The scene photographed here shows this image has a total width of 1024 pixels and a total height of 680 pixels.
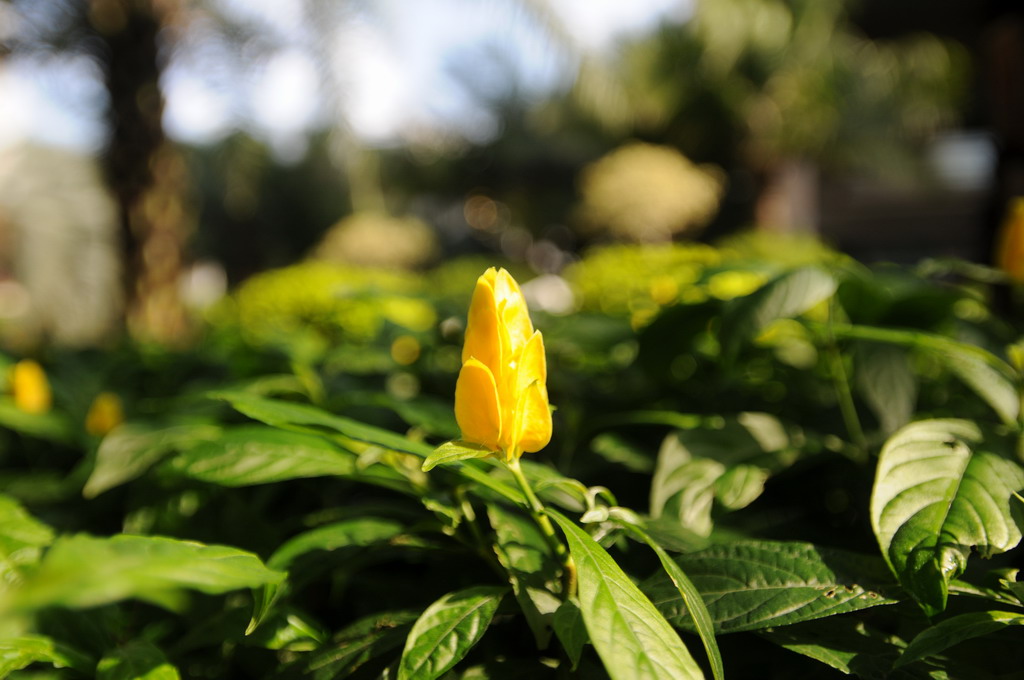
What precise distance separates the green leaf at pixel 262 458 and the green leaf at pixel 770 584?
1.07 feet

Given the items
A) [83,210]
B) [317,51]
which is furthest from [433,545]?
[83,210]

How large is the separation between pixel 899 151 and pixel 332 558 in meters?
15.2

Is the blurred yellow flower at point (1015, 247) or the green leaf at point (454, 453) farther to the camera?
the blurred yellow flower at point (1015, 247)

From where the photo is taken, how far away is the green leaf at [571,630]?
56cm

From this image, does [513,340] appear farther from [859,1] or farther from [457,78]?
[457,78]

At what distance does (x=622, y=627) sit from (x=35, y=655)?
49 cm

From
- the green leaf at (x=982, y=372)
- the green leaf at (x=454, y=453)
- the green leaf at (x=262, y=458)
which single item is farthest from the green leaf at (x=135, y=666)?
the green leaf at (x=982, y=372)

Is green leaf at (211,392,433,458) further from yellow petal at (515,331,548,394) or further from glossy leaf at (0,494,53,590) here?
glossy leaf at (0,494,53,590)

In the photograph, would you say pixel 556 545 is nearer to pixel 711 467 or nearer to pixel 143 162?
pixel 711 467

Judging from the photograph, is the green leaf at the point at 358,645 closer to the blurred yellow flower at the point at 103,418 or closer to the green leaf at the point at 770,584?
the green leaf at the point at 770,584

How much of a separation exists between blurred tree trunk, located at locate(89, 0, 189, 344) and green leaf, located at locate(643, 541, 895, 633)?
14.2 ft

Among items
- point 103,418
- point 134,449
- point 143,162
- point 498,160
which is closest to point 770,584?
point 134,449

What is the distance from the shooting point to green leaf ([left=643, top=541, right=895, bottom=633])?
608mm

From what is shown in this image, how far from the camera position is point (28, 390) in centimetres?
145
